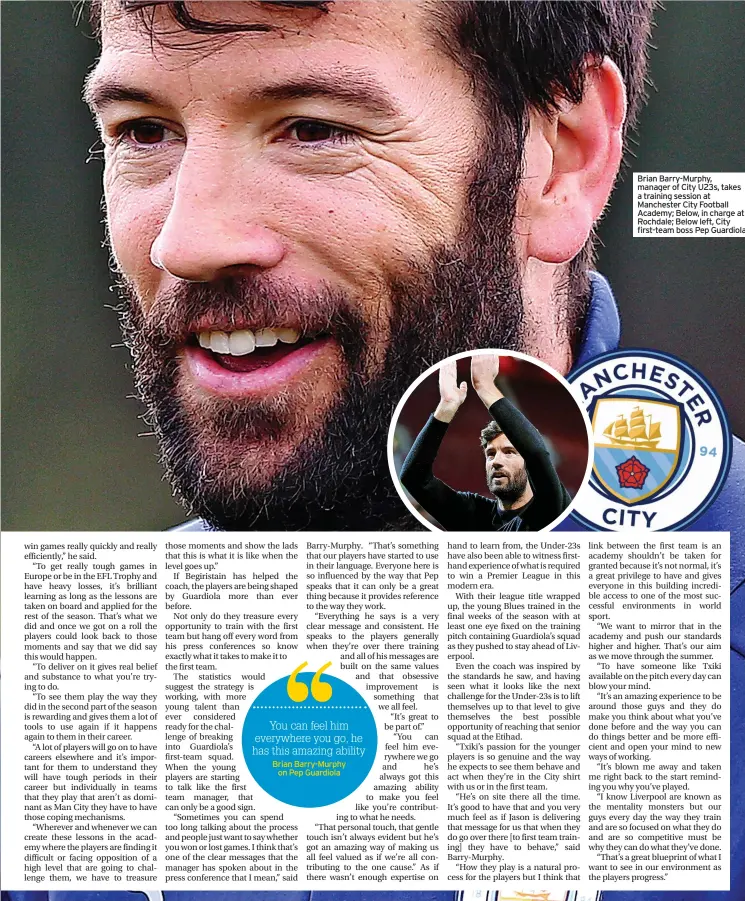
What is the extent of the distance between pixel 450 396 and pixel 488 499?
6.3 inches

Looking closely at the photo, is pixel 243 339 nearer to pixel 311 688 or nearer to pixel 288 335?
pixel 288 335

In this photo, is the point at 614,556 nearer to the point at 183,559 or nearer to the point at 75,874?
the point at 183,559

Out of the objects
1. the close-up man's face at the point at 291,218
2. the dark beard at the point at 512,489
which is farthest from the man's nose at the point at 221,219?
the dark beard at the point at 512,489

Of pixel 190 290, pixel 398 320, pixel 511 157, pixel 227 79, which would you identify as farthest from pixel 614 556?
pixel 227 79

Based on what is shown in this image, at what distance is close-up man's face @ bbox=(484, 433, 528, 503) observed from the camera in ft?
4.61

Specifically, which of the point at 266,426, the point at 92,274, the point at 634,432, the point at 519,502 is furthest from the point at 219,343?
the point at 634,432

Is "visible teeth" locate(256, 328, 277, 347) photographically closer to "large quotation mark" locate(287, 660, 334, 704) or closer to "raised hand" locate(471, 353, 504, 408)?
"raised hand" locate(471, 353, 504, 408)

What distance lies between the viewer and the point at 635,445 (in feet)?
4.70

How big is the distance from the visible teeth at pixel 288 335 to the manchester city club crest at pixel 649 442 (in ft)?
1.35

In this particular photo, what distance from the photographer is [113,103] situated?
4.66 feet

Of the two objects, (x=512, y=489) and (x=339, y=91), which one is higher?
(x=339, y=91)

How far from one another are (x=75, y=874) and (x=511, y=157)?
122 centimetres

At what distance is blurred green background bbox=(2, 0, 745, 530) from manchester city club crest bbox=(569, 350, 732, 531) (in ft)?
0.12

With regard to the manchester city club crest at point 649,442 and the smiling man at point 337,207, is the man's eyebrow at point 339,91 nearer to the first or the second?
the smiling man at point 337,207
